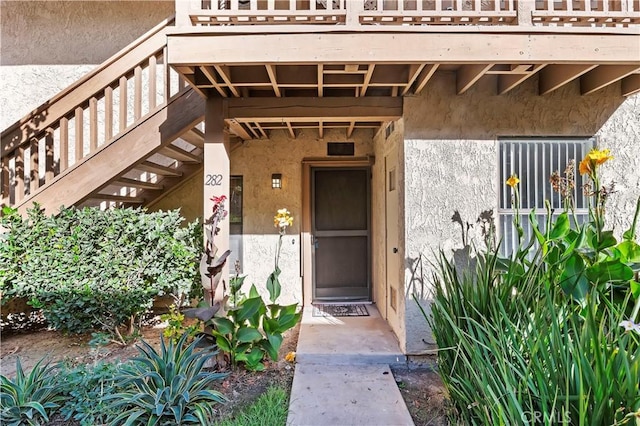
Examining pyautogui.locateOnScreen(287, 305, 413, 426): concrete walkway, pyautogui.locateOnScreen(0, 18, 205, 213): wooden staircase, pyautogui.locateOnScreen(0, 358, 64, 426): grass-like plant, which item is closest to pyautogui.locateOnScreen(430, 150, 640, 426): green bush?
pyautogui.locateOnScreen(287, 305, 413, 426): concrete walkway

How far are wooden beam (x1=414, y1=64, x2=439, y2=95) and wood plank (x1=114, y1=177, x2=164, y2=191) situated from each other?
11.4ft

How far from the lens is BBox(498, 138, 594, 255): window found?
12.0 feet

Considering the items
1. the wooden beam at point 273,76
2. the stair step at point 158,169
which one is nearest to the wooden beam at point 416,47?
the wooden beam at point 273,76

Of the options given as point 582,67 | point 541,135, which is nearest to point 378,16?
point 582,67

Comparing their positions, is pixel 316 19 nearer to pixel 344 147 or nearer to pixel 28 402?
pixel 344 147

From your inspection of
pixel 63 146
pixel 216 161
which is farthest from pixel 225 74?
pixel 63 146

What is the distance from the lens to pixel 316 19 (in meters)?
3.00

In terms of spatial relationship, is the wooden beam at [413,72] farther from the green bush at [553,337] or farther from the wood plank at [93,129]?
the wood plank at [93,129]

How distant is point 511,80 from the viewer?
10.9 feet

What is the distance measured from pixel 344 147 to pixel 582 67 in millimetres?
3096

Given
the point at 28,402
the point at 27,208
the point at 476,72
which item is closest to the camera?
the point at 28,402

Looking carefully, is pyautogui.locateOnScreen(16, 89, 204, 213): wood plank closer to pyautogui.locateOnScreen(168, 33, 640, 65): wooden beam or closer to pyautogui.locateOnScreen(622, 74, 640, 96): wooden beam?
pyautogui.locateOnScreen(168, 33, 640, 65): wooden beam

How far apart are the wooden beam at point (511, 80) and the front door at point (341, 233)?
2.45 metres

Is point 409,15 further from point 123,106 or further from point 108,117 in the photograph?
point 108,117
